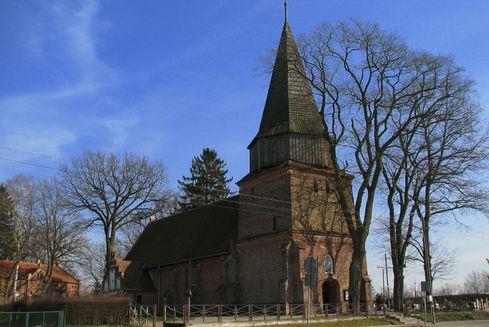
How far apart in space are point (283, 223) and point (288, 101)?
9257 mm

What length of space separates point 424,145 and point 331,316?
13462 millimetres

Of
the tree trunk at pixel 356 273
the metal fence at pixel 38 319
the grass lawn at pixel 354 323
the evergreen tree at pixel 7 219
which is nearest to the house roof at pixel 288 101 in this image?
the tree trunk at pixel 356 273

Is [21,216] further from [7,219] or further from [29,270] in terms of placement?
[29,270]

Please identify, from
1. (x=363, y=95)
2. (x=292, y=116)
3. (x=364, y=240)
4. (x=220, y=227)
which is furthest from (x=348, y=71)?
(x=220, y=227)

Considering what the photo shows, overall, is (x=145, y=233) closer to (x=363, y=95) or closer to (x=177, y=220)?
(x=177, y=220)

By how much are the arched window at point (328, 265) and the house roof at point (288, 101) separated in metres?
8.62

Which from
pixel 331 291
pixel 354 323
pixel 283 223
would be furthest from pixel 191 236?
pixel 354 323

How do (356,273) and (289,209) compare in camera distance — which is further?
(289,209)

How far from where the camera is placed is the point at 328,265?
3438 centimetres

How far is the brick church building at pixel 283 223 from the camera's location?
3334cm

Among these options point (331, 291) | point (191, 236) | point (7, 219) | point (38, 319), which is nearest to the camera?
point (38, 319)

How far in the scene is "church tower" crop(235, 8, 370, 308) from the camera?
3316cm

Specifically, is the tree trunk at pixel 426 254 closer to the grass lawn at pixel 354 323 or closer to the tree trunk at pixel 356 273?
the tree trunk at pixel 356 273

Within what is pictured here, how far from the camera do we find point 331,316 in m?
28.7
